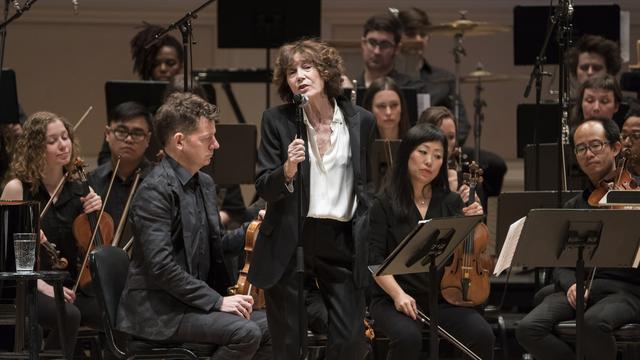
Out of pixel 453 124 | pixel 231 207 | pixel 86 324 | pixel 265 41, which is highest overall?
pixel 265 41

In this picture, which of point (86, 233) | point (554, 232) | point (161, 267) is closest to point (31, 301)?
point (161, 267)

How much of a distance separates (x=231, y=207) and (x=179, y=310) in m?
→ 2.21

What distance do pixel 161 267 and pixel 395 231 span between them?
1.28 m

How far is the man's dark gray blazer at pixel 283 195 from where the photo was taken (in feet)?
14.5

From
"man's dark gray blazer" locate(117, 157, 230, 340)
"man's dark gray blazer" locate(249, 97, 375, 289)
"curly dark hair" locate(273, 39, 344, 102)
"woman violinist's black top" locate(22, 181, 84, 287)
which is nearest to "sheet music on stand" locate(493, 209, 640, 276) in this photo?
"man's dark gray blazer" locate(249, 97, 375, 289)

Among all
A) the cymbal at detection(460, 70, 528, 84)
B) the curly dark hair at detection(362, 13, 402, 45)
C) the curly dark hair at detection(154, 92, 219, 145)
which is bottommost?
the curly dark hair at detection(154, 92, 219, 145)

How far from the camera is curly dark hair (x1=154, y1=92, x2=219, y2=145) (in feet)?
15.1

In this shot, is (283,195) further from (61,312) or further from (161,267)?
(61,312)

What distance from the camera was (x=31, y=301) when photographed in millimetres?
4555

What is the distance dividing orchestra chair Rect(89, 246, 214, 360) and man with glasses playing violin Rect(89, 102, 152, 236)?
4.54ft

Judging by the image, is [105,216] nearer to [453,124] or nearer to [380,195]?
[380,195]

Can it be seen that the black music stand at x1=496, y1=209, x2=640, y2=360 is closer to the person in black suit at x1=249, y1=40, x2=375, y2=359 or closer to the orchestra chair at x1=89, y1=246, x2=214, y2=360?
the person in black suit at x1=249, y1=40, x2=375, y2=359

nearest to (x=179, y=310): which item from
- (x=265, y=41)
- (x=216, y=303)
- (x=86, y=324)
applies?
(x=216, y=303)

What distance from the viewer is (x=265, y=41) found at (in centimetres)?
699
